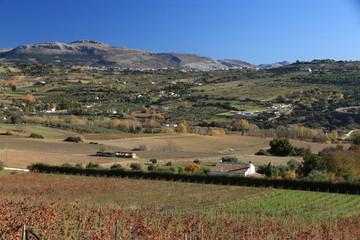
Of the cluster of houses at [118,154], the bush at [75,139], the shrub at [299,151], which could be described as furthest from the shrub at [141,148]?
the shrub at [299,151]

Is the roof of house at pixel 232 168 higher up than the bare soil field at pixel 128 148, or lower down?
lower down

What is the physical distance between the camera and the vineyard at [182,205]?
13641mm

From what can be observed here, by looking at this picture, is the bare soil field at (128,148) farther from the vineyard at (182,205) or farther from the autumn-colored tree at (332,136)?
the vineyard at (182,205)

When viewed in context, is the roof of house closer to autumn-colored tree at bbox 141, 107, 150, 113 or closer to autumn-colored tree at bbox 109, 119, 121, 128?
autumn-colored tree at bbox 109, 119, 121, 128

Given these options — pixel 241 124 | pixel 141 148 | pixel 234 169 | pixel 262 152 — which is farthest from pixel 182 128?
pixel 234 169

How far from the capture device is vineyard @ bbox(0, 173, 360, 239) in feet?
44.8

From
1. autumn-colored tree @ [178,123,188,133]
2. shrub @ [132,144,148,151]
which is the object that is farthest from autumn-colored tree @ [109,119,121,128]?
shrub @ [132,144,148,151]

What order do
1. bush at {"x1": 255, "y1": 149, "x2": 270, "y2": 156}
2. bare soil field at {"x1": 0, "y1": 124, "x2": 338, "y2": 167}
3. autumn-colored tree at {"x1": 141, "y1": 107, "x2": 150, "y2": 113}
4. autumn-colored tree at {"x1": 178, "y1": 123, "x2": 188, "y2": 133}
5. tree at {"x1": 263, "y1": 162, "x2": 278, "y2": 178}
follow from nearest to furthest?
tree at {"x1": 263, "y1": 162, "x2": 278, "y2": 178} → bare soil field at {"x1": 0, "y1": 124, "x2": 338, "y2": 167} → bush at {"x1": 255, "y1": 149, "x2": 270, "y2": 156} → autumn-colored tree at {"x1": 178, "y1": 123, "x2": 188, "y2": 133} → autumn-colored tree at {"x1": 141, "y1": 107, "x2": 150, "y2": 113}

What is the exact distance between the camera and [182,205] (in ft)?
83.1

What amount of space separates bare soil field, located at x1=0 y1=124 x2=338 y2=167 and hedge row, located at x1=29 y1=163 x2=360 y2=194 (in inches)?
167

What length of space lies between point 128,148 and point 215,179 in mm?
26414

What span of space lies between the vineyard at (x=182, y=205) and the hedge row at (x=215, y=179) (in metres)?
1.68

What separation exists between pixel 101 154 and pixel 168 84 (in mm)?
109339

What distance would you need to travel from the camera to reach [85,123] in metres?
84.1
